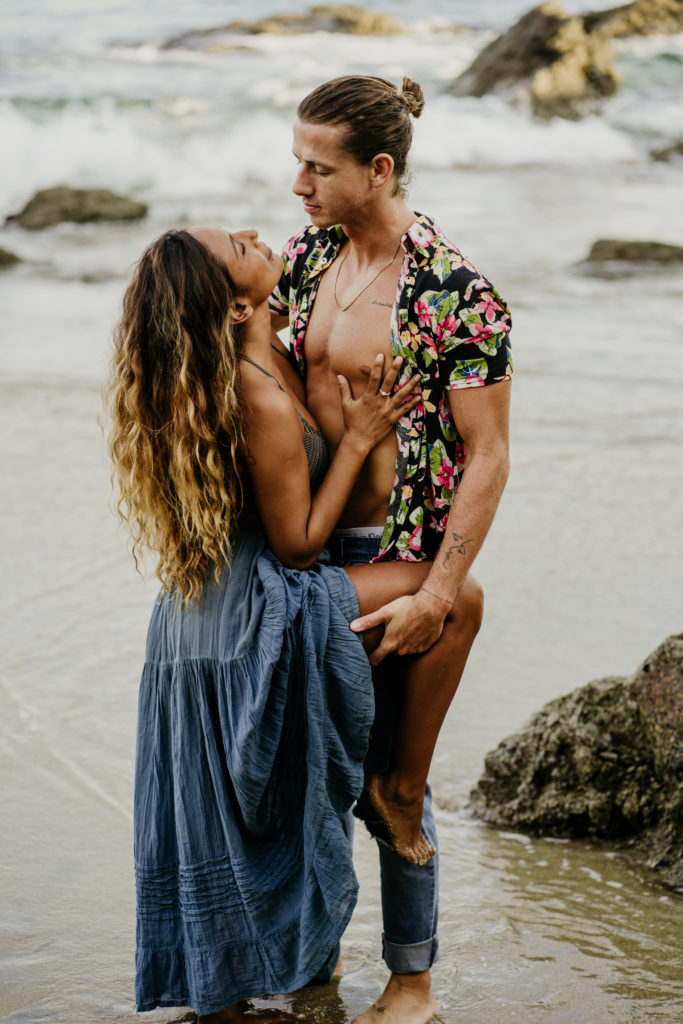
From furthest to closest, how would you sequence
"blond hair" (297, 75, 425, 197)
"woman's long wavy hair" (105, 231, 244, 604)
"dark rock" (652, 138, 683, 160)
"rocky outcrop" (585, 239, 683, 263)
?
"dark rock" (652, 138, 683, 160) → "rocky outcrop" (585, 239, 683, 263) → "blond hair" (297, 75, 425, 197) → "woman's long wavy hair" (105, 231, 244, 604)

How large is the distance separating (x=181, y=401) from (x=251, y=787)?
826 millimetres

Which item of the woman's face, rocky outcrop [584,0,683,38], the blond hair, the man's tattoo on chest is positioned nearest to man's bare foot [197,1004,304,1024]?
the man's tattoo on chest

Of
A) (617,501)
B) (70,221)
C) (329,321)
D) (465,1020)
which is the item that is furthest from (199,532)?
(70,221)

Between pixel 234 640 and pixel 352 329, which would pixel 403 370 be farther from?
pixel 234 640

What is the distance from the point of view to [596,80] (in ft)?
88.2

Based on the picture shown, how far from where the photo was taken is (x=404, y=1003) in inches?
112

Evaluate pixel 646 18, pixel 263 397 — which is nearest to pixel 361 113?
pixel 263 397

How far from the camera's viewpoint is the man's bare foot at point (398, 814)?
279 cm

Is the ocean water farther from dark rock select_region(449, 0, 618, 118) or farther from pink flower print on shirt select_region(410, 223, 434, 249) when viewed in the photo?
dark rock select_region(449, 0, 618, 118)

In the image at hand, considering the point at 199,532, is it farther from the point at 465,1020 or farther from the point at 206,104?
the point at 206,104

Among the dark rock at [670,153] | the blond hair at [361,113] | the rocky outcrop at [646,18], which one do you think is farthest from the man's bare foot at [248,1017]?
the rocky outcrop at [646,18]

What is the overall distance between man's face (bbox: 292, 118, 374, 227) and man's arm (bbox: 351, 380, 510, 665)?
Answer: 52 cm

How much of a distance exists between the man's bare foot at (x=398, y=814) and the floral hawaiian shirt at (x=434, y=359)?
546 mm

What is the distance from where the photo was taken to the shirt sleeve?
8.52 feet
